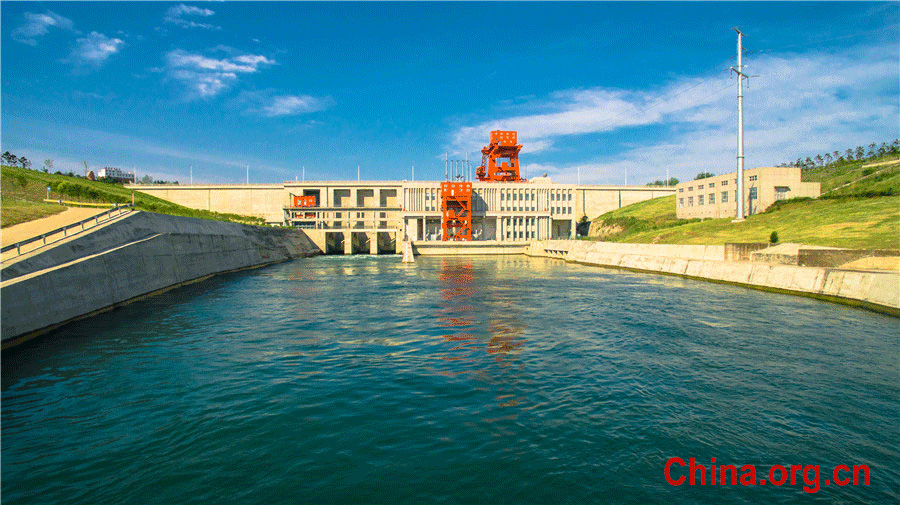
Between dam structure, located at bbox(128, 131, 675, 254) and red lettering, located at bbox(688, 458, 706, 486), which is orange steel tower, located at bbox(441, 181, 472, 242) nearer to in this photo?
dam structure, located at bbox(128, 131, 675, 254)

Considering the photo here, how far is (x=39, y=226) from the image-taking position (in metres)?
27.2

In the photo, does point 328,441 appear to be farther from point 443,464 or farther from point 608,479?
point 608,479

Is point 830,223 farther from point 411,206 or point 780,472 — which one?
point 411,206

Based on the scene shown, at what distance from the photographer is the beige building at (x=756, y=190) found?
62938 millimetres

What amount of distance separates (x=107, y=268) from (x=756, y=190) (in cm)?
7624

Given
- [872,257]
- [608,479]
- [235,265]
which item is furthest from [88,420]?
[235,265]

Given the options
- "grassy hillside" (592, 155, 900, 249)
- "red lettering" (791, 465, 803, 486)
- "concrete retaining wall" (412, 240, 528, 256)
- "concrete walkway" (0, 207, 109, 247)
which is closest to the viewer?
"red lettering" (791, 465, 803, 486)

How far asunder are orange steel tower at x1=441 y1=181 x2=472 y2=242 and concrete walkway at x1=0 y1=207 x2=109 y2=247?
75.5 metres

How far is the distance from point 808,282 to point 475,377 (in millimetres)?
26224

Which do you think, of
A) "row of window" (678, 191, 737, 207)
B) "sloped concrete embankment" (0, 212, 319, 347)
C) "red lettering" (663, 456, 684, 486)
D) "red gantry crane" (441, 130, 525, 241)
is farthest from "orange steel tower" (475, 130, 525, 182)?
"red lettering" (663, 456, 684, 486)

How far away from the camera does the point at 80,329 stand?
760 inches

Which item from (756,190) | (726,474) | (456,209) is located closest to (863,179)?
(756,190)

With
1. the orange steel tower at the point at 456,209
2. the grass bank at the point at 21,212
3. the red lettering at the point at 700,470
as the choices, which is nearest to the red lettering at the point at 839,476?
the red lettering at the point at 700,470

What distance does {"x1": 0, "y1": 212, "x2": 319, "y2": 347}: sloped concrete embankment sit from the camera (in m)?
17.1
